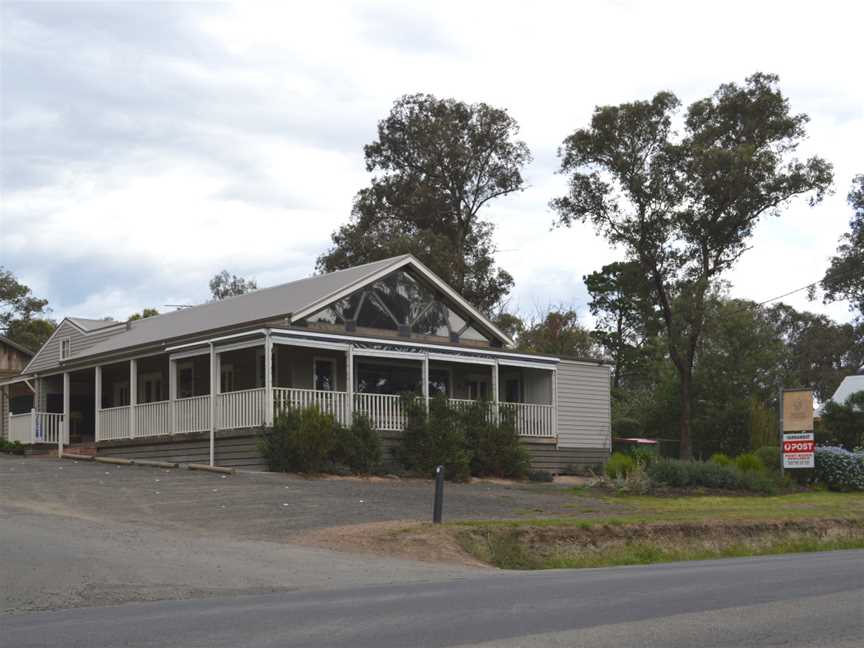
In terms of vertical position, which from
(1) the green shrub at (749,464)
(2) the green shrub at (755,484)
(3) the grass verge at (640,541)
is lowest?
(3) the grass verge at (640,541)

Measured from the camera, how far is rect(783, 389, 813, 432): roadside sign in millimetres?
29109

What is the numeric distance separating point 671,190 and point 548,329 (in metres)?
21.4

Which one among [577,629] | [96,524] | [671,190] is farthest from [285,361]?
[577,629]

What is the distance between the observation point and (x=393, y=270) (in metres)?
Result: 32.7

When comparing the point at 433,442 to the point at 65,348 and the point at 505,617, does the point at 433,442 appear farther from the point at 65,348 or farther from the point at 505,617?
the point at 505,617

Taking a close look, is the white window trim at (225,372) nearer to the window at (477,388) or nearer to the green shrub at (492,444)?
the green shrub at (492,444)

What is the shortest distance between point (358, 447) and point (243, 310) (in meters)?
8.09

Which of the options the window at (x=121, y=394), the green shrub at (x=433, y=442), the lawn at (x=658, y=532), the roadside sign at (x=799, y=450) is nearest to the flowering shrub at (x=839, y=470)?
the roadside sign at (x=799, y=450)

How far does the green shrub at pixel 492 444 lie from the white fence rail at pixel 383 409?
1.63 m

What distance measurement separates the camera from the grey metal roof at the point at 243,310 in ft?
104

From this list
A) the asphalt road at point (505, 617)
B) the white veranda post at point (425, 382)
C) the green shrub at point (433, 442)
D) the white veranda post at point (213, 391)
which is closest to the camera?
the asphalt road at point (505, 617)

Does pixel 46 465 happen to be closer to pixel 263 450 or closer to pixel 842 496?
pixel 263 450

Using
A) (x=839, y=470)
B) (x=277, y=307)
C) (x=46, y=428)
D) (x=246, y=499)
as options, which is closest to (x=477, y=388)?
(x=277, y=307)

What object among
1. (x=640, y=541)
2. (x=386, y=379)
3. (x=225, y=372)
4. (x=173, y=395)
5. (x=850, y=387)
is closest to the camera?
(x=640, y=541)
